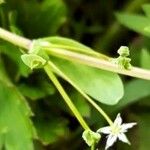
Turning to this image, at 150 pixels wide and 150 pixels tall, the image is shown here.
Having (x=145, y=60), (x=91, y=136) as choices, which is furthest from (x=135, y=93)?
(x=91, y=136)

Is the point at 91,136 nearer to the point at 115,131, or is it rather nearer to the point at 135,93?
the point at 115,131

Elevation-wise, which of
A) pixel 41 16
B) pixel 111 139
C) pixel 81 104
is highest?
pixel 41 16

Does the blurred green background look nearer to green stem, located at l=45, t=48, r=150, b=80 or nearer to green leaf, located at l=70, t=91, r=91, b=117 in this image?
green leaf, located at l=70, t=91, r=91, b=117

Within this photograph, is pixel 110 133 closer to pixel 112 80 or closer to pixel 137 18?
pixel 112 80

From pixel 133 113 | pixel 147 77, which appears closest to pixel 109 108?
pixel 133 113

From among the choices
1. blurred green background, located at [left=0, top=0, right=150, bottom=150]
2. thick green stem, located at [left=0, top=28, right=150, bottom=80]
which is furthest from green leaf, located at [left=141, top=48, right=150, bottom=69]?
thick green stem, located at [left=0, top=28, right=150, bottom=80]

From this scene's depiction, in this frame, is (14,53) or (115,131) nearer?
(115,131)
